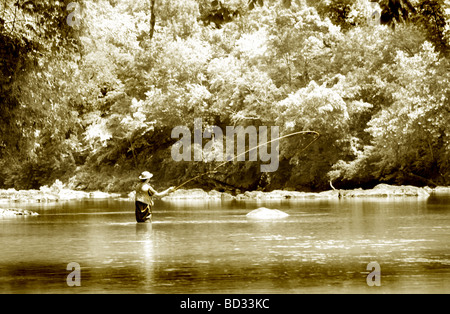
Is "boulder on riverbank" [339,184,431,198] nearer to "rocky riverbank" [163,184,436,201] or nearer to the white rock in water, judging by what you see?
"rocky riverbank" [163,184,436,201]

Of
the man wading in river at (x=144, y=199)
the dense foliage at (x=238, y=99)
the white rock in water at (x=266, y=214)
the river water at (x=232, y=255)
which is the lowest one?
the river water at (x=232, y=255)

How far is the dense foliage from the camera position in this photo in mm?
34312

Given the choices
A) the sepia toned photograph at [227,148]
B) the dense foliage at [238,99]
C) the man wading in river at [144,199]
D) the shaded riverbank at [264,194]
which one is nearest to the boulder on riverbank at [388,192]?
the shaded riverbank at [264,194]

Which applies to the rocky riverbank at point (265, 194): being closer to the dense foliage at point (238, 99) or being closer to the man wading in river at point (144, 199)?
the dense foliage at point (238, 99)

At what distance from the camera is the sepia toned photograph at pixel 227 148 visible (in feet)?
38.0

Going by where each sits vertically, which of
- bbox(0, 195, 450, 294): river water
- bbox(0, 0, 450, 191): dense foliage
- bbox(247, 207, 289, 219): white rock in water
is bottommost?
bbox(0, 195, 450, 294): river water

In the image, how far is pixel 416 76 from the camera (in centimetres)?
3722

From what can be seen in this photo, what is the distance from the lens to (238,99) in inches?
1881

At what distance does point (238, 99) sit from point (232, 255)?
3469cm

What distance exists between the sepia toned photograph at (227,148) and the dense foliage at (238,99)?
13cm

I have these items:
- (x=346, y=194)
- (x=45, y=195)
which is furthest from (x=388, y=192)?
(x=45, y=195)

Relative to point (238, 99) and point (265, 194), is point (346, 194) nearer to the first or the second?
point (265, 194)

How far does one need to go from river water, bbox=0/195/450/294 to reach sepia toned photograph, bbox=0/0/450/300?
0.06 meters

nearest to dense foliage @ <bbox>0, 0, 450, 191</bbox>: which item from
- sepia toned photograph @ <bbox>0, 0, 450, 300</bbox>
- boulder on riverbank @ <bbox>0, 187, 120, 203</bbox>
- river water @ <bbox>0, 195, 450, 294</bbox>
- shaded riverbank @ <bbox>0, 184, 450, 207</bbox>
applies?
sepia toned photograph @ <bbox>0, 0, 450, 300</bbox>
